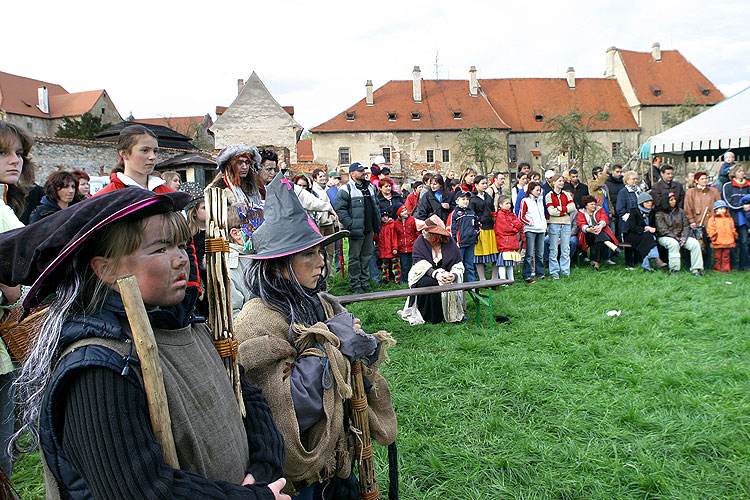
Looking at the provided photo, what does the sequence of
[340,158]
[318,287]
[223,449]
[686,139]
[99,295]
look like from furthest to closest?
[340,158] → [686,139] → [318,287] → [223,449] → [99,295]

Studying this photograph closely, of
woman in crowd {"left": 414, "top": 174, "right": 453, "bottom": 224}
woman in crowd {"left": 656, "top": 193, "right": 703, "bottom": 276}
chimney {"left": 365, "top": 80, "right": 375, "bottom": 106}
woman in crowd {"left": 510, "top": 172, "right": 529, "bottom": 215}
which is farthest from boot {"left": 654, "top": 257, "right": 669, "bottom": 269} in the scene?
chimney {"left": 365, "top": 80, "right": 375, "bottom": 106}

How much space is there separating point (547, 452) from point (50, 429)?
10.4ft

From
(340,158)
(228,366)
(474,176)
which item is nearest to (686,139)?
(474,176)

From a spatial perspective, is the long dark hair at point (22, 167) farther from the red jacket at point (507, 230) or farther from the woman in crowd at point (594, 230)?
the woman in crowd at point (594, 230)

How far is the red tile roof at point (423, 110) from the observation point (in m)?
42.8

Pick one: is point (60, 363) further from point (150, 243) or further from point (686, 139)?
point (686, 139)

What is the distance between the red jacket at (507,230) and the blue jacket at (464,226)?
1.40 ft

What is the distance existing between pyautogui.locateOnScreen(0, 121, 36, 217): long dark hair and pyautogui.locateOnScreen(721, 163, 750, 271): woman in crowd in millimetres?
11186

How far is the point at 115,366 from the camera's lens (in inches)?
47.5

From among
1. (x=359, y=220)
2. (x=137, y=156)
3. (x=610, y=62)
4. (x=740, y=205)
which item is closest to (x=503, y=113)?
(x=610, y=62)

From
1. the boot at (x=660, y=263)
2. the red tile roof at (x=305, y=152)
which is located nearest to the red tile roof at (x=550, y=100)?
the red tile roof at (x=305, y=152)

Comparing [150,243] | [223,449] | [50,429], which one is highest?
[150,243]

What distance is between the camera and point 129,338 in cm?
129

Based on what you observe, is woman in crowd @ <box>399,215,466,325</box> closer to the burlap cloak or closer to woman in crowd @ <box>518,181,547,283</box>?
woman in crowd @ <box>518,181,547,283</box>
